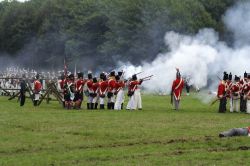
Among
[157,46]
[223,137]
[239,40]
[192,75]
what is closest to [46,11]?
[157,46]

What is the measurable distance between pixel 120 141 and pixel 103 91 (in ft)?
43.8

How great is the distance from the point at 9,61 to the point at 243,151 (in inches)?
3699

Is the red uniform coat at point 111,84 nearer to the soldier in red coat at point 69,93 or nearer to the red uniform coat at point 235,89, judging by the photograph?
the soldier in red coat at point 69,93

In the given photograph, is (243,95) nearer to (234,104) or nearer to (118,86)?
(234,104)

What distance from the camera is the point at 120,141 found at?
17.1 metres

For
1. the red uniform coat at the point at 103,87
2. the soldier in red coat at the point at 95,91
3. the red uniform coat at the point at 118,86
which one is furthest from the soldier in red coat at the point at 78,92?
the red uniform coat at the point at 118,86

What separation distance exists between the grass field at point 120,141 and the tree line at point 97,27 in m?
33.1

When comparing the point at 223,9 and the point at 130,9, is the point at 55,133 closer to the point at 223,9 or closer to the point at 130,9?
the point at 223,9

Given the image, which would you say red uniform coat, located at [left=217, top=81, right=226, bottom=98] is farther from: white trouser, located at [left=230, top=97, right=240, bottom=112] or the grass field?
the grass field

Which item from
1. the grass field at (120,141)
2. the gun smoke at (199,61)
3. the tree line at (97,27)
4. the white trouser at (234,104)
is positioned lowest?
the grass field at (120,141)

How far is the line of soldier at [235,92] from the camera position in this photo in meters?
28.6

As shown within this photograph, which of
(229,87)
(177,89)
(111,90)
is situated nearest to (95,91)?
(111,90)

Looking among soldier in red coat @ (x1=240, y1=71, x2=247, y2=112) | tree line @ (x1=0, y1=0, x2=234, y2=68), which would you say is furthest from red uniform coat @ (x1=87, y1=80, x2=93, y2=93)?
tree line @ (x1=0, y1=0, x2=234, y2=68)

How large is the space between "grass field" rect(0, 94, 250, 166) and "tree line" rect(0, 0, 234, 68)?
109ft
